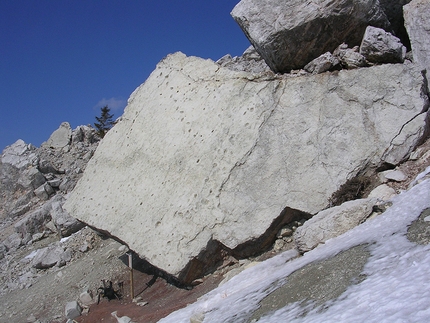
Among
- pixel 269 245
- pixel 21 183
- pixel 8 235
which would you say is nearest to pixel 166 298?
pixel 269 245

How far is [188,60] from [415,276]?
7.58 metres

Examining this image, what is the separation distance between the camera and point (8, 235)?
1614 centimetres

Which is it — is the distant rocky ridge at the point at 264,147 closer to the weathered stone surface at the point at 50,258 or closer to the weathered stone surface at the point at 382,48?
the weathered stone surface at the point at 382,48

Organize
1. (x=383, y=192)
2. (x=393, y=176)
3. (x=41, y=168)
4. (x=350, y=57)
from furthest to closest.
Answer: (x=41, y=168) < (x=350, y=57) < (x=393, y=176) < (x=383, y=192)

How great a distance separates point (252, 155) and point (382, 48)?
3.09 meters

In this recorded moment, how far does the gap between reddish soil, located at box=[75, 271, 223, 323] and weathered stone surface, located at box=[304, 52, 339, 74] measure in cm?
433

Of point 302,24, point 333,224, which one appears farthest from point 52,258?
point 302,24

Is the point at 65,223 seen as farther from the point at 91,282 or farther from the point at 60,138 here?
the point at 60,138

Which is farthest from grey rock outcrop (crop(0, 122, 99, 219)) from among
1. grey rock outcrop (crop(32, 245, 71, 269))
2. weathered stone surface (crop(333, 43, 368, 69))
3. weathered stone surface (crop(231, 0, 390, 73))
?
weathered stone surface (crop(333, 43, 368, 69))

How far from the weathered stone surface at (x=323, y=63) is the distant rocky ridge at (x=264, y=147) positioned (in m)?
0.02

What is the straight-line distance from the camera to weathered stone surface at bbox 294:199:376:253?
224 inches

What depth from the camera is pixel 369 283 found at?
144 inches

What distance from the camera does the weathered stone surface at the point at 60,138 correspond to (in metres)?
21.0

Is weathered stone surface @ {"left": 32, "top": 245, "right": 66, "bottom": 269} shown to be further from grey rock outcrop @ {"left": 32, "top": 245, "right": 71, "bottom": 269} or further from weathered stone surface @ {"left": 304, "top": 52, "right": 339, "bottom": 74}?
weathered stone surface @ {"left": 304, "top": 52, "right": 339, "bottom": 74}
